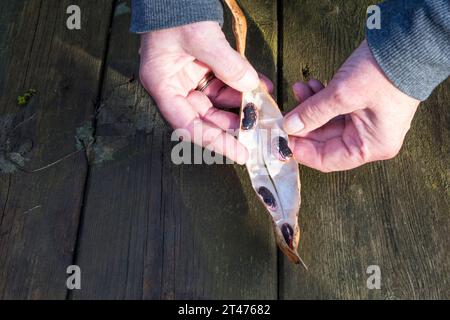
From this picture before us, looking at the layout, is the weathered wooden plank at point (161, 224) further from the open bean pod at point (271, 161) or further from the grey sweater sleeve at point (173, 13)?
the grey sweater sleeve at point (173, 13)

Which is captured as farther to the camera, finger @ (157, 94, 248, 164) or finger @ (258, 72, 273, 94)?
finger @ (258, 72, 273, 94)

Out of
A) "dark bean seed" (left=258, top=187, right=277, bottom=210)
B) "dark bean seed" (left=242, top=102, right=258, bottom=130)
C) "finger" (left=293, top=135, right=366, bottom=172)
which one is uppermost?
"dark bean seed" (left=242, top=102, right=258, bottom=130)

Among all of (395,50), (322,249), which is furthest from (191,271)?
(395,50)

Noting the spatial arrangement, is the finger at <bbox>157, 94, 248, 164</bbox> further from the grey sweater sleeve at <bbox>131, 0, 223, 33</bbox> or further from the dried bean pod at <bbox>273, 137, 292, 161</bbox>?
the grey sweater sleeve at <bbox>131, 0, 223, 33</bbox>

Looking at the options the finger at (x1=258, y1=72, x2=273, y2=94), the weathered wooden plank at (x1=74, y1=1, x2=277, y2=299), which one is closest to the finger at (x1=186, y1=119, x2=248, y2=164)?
the weathered wooden plank at (x1=74, y1=1, x2=277, y2=299)

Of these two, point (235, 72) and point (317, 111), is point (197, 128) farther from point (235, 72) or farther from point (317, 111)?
point (317, 111)

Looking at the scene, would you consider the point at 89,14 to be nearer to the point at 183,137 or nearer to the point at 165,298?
the point at 183,137

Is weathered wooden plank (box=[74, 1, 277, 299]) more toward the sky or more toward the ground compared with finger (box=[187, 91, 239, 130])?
more toward the ground
